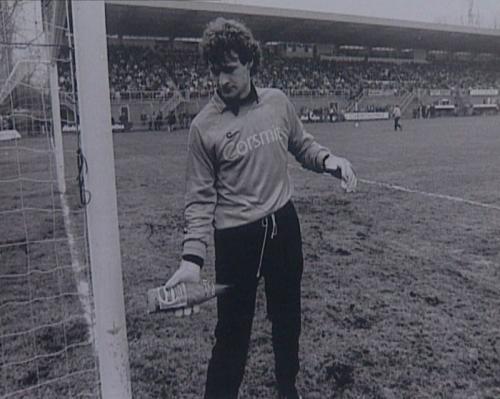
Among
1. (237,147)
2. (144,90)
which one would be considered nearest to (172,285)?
(237,147)

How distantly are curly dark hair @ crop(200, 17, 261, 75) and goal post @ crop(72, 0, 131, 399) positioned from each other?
0.33 metres

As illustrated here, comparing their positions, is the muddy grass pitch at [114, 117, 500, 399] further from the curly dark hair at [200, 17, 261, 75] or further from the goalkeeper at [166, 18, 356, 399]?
the curly dark hair at [200, 17, 261, 75]

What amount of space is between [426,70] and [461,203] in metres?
27.5

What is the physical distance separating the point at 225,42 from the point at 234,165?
39 centimetres

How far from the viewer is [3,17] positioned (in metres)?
4.15

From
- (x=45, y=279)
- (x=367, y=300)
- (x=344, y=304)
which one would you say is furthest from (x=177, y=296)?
Result: (x=45, y=279)

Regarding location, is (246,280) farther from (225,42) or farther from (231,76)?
(225,42)

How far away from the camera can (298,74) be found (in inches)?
963

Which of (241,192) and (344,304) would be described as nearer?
(241,192)

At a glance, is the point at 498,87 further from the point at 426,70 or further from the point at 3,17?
the point at 3,17

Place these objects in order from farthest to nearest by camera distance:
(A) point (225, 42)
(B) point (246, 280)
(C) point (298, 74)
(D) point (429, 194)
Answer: (C) point (298, 74) < (D) point (429, 194) < (B) point (246, 280) < (A) point (225, 42)

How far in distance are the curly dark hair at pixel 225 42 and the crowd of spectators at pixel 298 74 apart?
24.4 ft

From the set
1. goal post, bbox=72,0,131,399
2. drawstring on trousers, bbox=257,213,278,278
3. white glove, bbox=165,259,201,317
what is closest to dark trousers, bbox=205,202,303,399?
drawstring on trousers, bbox=257,213,278,278

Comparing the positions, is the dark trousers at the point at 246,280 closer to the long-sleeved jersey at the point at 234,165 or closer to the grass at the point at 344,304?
the long-sleeved jersey at the point at 234,165
